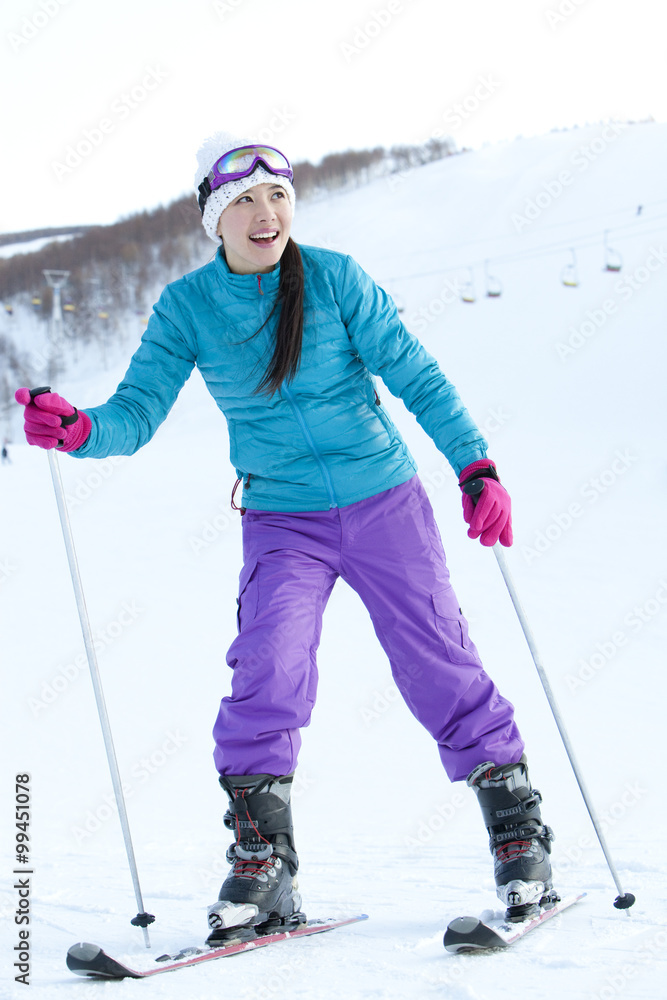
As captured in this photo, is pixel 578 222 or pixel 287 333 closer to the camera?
pixel 287 333

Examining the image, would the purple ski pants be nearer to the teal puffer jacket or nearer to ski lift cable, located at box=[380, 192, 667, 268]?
the teal puffer jacket

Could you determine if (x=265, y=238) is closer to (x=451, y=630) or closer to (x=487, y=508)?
(x=487, y=508)

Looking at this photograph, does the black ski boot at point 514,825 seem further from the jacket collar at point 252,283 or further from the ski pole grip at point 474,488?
the jacket collar at point 252,283

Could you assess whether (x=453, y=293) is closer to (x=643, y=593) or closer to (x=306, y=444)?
(x=643, y=593)

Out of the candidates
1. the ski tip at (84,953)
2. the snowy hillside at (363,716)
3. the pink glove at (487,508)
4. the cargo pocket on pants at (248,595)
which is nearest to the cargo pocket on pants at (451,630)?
the pink glove at (487,508)

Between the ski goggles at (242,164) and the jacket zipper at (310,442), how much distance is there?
1.80 feet

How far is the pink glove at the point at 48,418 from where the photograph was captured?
5.81 ft

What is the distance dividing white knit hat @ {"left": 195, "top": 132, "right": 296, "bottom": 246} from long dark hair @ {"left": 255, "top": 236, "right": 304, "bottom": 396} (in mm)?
232

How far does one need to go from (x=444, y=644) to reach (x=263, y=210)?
3.65 ft

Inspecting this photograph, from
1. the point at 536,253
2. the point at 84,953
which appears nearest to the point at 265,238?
the point at 84,953

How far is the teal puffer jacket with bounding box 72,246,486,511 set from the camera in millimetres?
2012

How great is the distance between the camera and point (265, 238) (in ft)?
6.61

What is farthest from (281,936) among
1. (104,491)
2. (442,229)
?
(442,229)

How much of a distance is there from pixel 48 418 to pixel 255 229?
667 millimetres
